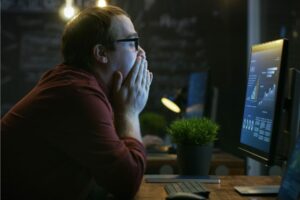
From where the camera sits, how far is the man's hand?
1607 mm

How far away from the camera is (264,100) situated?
5.72 feet

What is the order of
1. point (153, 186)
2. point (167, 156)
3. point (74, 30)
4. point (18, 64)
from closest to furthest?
point (74, 30) < point (153, 186) < point (167, 156) < point (18, 64)

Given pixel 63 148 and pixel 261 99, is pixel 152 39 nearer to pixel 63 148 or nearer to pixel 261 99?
pixel 261 99

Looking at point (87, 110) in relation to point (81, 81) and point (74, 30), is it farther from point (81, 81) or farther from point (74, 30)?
point (74, 30)

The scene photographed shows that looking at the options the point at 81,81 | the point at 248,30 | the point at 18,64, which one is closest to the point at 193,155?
the point at 81,81

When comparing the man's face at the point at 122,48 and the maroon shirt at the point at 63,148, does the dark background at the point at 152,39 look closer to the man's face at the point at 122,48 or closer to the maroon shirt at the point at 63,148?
the man's face at the point at 122,48

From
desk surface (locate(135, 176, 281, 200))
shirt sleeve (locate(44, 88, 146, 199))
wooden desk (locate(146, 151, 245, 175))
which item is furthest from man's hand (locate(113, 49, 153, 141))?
wooden desk (locate(146, 151, 245, 175))

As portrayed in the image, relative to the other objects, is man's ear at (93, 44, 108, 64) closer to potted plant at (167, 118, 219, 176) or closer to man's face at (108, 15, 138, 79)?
man's face at (108, 15, 138, 79)

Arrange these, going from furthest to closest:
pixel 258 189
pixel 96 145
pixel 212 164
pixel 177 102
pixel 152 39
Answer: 1. pixel 152 39
2. pixel 177 102
3. pixel 212 164
4. pixel 258 189
5. pixel 96 145

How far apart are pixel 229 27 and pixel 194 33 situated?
1.15ft

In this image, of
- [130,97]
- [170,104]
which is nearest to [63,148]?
[130,97]

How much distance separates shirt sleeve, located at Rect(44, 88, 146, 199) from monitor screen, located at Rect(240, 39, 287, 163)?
46 centimetres

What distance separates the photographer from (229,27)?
4.93m

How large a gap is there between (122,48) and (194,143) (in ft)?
1.76
